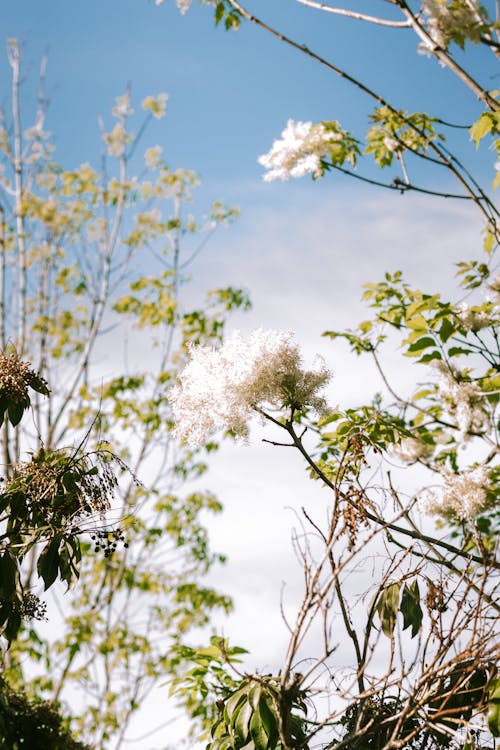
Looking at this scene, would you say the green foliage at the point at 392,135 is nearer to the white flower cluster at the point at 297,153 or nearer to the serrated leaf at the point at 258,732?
the white flower cluster at the point at 297,153

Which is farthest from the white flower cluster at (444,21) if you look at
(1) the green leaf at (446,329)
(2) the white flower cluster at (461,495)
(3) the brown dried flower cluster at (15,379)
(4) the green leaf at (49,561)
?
(4) the green leaf at (49,561)

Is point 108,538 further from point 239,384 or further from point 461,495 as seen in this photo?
point 461,495

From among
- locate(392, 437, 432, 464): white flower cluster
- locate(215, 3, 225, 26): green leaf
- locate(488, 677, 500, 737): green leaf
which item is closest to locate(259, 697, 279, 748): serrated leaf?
locate(488, 677, 500, 737): green leaf

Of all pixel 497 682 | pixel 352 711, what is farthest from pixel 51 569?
pixel 497 682

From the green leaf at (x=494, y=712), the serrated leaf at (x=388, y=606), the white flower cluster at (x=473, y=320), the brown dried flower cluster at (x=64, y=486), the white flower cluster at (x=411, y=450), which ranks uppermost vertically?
the white flower cluster at (x=473, y=320)

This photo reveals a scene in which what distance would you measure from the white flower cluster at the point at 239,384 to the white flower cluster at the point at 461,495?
0.87 meters

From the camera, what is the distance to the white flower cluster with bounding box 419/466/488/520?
2588 millimetres

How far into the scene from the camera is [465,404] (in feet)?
9.11

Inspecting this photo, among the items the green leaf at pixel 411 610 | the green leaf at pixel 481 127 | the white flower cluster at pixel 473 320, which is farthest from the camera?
the white flower cluster at pixel 473 320

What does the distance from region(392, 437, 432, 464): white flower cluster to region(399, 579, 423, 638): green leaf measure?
161 centimetres

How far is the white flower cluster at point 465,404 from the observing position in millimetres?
2775

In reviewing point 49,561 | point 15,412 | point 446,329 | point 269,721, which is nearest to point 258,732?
point 269,721

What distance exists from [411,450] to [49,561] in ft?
6.52

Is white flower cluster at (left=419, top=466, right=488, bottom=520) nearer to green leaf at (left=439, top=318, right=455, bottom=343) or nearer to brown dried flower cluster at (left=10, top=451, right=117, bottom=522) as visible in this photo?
green leaf at (left=439, top=318, right=455, bottom=343)
